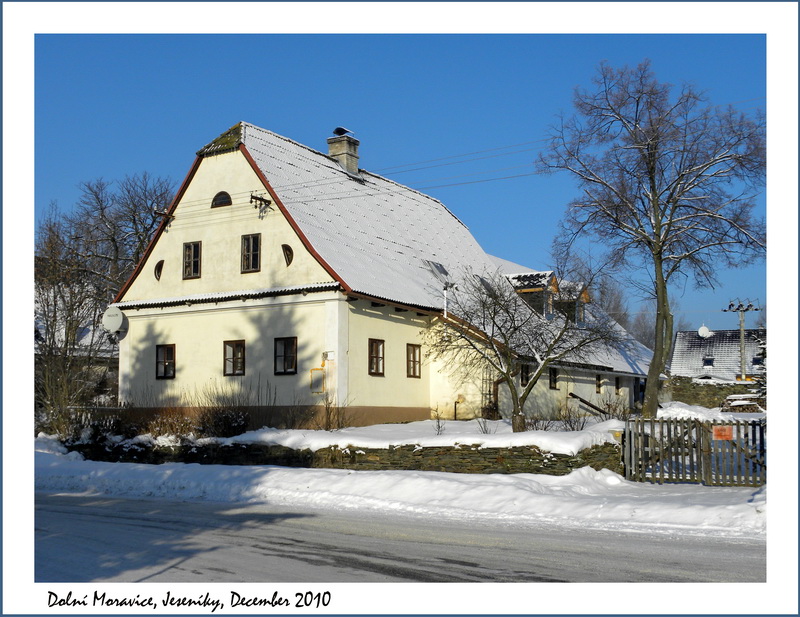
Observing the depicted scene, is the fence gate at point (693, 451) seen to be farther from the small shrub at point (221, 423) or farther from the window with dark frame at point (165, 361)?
the window with dark frame at point (165, 361)

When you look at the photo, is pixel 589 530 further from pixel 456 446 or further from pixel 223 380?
pixel 223 380

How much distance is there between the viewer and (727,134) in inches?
1085

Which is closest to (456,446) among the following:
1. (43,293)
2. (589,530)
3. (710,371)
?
(589,530)

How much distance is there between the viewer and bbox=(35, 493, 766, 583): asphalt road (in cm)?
982

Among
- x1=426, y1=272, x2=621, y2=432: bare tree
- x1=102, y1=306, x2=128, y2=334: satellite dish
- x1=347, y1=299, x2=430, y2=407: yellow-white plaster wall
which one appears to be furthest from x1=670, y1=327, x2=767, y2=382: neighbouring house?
x1=102, y1=306, x2=128, y2=334: satellite dish

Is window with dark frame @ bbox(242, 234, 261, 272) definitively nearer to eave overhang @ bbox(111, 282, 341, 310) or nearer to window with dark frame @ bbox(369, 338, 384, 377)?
eave overhang @ bbox(111, 282, 341, 310)

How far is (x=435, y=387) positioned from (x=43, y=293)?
49.8 feet

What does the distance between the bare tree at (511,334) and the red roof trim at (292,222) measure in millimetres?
4266

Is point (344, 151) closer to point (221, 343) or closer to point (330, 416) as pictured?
point (221, 343)

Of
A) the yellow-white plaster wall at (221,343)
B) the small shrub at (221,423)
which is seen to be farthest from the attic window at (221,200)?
the small shrub at (221,423)

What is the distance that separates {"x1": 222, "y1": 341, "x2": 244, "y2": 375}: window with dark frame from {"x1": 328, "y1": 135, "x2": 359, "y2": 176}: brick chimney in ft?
32.7

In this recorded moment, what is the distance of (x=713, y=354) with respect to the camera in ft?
216

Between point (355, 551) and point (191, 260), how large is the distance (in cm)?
2120

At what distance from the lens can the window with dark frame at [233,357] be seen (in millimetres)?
→ 29281
